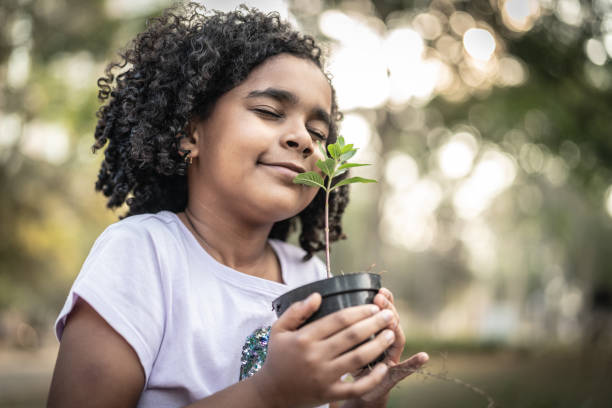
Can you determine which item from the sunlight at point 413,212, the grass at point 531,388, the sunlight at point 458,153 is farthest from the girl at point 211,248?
the sunlight at point 413,212

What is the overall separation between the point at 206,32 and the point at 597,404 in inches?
283

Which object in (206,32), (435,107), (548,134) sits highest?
(435,107)

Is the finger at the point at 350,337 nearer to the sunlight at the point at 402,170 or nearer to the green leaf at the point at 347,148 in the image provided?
the green leaf at the point at 347,148

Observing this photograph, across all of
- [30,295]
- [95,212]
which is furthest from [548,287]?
[30,295]

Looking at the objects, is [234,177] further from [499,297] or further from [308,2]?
[499,297]

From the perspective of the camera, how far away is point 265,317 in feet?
5.59

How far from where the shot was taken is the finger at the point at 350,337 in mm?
1178

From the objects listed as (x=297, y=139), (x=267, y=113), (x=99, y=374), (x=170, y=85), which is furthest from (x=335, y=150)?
(x=99, y=374)

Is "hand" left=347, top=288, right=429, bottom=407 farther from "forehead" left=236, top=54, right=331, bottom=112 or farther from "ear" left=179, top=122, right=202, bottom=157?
"ear" left=179, top=122, right=202, bottom=157

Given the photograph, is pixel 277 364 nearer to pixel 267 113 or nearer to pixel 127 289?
pixel 127 289

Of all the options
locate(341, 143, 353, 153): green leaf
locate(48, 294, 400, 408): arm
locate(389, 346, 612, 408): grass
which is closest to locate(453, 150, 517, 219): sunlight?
locate(389, 346, 612, 408): grass

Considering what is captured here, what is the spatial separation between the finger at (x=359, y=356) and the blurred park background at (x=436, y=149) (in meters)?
0.31

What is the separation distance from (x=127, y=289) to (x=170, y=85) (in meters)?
0.86

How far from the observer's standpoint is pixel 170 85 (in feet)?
6.21
